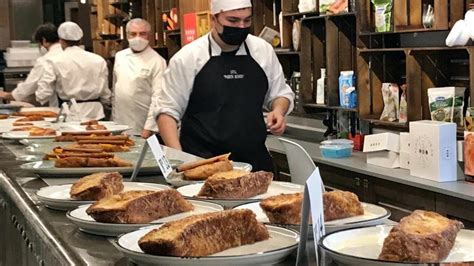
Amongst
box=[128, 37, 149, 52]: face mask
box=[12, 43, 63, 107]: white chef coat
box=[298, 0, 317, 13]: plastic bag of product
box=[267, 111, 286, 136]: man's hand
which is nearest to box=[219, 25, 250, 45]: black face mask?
box=[267, 111, 286, 136]: man's hand

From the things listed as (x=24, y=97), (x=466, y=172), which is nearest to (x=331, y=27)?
(x=466, y=172)

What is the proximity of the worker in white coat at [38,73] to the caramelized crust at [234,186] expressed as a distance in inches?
205

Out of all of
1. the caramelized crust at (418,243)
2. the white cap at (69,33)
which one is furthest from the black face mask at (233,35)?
the white cap at (69,33)

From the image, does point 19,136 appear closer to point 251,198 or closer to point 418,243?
point 251,198

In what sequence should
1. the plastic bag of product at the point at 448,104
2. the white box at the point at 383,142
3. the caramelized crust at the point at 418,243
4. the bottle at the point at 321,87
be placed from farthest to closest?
the bottle at the point at 321,87, the white box at the point at 383,142, the plastic bag of product at the point at 448,104, the caramelized crust at the point at 418,243

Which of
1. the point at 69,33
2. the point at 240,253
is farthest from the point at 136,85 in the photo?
the point at 240,253

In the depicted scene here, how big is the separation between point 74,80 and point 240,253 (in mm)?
5673

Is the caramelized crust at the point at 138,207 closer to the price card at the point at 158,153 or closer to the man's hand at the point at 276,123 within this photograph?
→ the price card at the point at 158,153

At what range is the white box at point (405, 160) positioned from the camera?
414 centimetres

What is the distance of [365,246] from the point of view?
4.90 ft

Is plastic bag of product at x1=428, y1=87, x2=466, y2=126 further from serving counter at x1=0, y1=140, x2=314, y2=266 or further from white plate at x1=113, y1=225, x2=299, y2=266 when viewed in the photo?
white plate at x1=113, y1=225, x2=299, y2=266

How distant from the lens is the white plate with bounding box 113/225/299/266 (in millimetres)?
1433

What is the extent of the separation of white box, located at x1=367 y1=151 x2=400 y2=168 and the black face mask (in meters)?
1.11

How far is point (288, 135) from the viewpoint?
6.20 m
